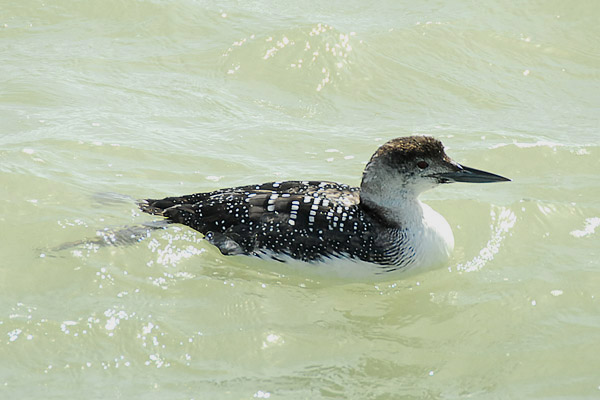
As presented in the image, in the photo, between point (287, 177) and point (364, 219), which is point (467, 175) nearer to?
point (364, 219)

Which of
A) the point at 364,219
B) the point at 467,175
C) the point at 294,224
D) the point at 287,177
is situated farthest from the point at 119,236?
the point at 467,175

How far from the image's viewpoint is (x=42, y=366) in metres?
4.70

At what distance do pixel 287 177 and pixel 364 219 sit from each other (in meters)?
1.47

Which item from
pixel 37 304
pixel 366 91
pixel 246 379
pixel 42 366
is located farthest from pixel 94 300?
pixel 366 91

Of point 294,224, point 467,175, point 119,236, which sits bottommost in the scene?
point 119,236

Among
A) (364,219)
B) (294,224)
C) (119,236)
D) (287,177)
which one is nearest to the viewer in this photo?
(294,224)

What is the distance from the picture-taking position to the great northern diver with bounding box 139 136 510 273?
223 inches

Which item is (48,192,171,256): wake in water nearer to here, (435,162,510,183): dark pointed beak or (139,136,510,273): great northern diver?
(139,136,510,273): great northern diver

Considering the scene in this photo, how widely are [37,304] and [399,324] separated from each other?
2305 millimetres

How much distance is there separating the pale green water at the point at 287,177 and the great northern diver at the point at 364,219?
0.66ft

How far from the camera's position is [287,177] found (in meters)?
7.10

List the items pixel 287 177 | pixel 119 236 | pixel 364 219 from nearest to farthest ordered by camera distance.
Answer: pixel 364 219 → pixel 119 236 → pixel 287 177

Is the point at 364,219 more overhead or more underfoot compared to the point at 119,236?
more overhead

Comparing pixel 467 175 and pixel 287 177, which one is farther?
pixel 287 177
